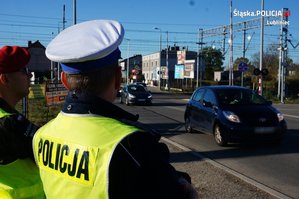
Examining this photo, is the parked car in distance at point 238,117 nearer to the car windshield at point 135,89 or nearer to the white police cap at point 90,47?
the white police cap at point 90,47

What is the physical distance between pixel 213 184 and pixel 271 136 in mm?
4883

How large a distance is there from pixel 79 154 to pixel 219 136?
34.3 ft

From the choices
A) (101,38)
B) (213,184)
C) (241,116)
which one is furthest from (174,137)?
(101,38)

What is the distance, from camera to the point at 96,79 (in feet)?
6.43

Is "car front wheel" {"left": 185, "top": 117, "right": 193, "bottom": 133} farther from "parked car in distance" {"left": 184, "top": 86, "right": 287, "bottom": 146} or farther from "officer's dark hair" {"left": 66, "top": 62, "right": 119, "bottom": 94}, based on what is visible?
"officer's dark hair" {"left": 66, "top": 62, "right": 119, "bottom": 94}

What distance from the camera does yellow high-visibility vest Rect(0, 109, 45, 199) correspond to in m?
2.37

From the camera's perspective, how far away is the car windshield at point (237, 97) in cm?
1263

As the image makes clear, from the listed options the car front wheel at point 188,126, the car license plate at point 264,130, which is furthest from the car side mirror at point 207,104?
the car license plate at point 264,130

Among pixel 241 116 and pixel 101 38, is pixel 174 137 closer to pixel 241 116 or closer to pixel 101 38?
pixel 241 116

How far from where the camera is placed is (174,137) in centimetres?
1401

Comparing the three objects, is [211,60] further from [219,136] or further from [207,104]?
[219,136]

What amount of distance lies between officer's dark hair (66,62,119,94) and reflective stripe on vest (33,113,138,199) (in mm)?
133

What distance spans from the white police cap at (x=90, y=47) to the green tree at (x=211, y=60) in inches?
4201

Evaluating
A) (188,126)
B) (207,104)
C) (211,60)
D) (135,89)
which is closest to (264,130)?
(207,104)
